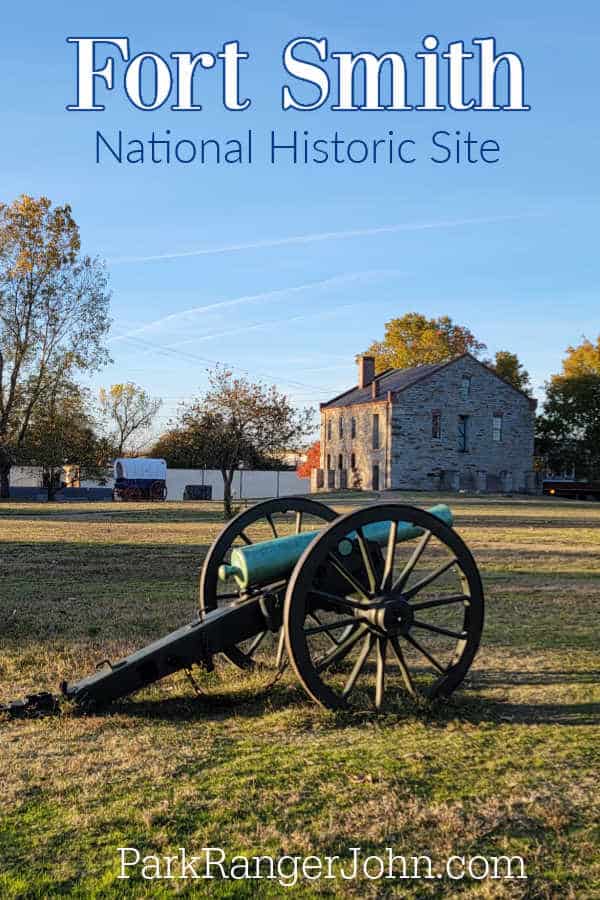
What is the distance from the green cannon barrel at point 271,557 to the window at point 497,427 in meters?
45.8

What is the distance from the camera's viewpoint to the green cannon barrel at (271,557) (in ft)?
17.1

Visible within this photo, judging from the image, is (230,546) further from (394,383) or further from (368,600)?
(394,383)

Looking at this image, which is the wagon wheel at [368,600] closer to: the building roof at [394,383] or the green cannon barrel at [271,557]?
the green cannon barrel at [271,557]

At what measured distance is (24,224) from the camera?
119 ft

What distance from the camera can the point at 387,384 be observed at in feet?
168

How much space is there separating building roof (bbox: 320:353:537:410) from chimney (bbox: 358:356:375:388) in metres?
0.35

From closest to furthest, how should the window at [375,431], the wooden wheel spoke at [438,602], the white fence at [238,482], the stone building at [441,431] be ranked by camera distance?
the wooden wheel spoke at [438,602] < the stone building at [441,431] < the window at [375,431] < the white fence at [238,482]

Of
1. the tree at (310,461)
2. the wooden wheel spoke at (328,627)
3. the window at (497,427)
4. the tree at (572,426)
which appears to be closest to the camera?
the wooden wheel spoke at (328,627)

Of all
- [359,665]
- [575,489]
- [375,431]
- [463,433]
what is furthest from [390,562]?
[575,489]

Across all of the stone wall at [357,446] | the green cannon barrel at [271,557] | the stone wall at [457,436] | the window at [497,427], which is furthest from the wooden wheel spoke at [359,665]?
the window at [497,427]

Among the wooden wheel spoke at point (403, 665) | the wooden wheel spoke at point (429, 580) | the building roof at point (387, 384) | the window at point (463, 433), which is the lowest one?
the wooden wheel spoke at point (403, 665)

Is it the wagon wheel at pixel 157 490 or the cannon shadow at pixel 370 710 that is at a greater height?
the wagon wheel at pixel 157 490

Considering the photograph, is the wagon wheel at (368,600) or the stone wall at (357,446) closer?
the wagon wheel at (368,600)

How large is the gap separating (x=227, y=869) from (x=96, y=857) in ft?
1.61
